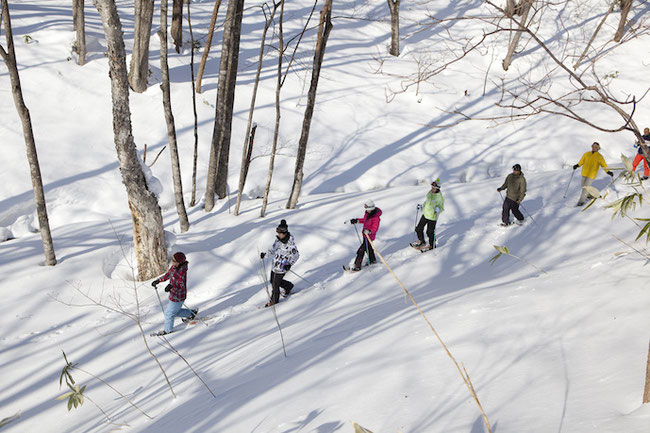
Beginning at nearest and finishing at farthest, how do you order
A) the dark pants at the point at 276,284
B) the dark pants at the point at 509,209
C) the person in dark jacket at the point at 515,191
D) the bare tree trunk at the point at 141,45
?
1. the dark pants at the point at 276,284
2. the person in dark jacket at the point at 515,191
3. the dark pants at the point at 509,209
4. the bare tree trunk at the point at 141,45

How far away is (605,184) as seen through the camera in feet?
41.2

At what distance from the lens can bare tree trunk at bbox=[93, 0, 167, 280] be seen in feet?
26.5

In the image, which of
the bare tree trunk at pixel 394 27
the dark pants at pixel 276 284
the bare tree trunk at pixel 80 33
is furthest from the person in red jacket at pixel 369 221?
the bare tree trunk at pixel 394 27

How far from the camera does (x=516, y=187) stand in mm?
10164

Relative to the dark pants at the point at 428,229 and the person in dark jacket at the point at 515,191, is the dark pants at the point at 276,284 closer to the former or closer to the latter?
the dark pants at the point at 428,229

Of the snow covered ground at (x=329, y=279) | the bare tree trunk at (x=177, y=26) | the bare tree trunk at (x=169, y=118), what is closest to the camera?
the snow covered ground at (x=329, y=279)

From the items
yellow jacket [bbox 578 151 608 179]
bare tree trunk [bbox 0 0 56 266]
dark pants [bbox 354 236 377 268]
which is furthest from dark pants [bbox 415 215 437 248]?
bare tree trunk [bbox 0 0 56 266]

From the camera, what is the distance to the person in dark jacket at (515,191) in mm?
10133

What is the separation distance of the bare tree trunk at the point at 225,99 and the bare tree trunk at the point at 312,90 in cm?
245

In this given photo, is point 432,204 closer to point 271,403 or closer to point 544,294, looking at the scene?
point 544,294

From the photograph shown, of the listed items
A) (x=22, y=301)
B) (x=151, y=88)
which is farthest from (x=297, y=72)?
(x=22, y=301)

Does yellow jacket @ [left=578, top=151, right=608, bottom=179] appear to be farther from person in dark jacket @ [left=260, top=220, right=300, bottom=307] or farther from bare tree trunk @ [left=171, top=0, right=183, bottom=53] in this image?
bare tree trunk @ [left=171, top=0, right=183, bottom=53]

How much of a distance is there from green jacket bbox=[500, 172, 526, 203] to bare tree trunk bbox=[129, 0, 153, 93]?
13610 millimetres

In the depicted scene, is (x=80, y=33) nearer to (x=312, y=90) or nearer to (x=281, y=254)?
(x=312, y=90)
